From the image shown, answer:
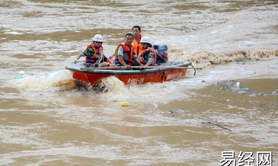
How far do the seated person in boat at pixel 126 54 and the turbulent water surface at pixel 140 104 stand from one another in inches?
26.9

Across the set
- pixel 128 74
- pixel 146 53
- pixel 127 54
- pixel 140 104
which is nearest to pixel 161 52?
pixel 146 53

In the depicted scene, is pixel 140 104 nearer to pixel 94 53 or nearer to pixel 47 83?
pixel 94 53

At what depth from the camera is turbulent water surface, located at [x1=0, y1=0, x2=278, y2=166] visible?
23.5 ft

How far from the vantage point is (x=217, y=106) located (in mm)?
9977

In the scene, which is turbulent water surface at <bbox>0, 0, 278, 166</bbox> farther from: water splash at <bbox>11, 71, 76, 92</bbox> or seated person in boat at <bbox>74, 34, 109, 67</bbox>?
seated person in boat at <bbox>74, 34, 109, 67</bbox>

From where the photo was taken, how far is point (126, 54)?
11.6 m

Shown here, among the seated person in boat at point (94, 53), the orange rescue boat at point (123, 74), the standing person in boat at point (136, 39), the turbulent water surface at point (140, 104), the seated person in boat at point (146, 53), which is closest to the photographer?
the turbulent water surface at point (140, 104)

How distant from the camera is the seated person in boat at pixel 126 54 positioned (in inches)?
449

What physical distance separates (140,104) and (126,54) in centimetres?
192

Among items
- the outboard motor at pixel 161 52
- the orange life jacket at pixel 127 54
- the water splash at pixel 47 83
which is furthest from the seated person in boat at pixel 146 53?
the water splash at pixel 47 83

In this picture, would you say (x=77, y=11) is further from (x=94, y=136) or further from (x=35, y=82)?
(x=94, y=136)

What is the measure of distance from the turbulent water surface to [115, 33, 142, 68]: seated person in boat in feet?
2.24

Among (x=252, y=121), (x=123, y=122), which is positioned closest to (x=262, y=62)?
(x=252, y=121)

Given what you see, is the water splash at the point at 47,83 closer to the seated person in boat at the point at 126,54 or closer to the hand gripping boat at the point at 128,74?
the hand gripping boat at the point at 128,74
